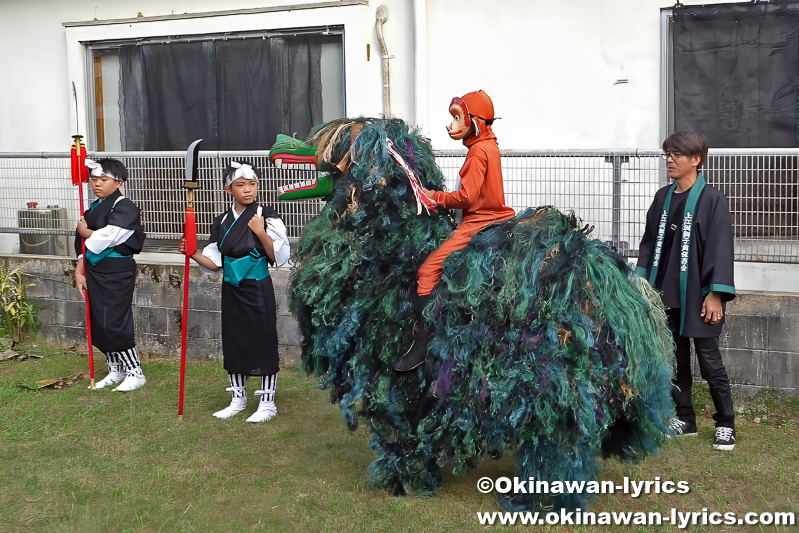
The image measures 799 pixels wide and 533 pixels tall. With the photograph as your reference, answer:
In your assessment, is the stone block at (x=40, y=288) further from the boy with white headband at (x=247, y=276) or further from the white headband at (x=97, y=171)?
the boy with white headband at (x=247, y=276)

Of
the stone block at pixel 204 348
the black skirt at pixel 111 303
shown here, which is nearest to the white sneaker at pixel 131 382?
the black skirt at pixel 111 303

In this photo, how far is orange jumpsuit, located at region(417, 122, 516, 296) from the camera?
436cm

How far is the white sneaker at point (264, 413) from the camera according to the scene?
6.25 m

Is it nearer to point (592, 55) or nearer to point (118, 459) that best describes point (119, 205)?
point (118, 459)

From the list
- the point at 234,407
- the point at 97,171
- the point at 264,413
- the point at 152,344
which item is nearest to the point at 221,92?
the point at 97,171

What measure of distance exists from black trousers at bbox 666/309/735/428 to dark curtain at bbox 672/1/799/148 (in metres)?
2.82

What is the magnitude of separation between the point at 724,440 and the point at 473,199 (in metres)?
2.42

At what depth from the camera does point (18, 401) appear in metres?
6.82

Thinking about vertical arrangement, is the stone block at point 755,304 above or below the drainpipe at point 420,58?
below

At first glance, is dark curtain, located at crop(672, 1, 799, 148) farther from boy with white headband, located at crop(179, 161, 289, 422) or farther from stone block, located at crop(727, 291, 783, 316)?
boy with white headband, located at crop(179, 161, 289, 422)

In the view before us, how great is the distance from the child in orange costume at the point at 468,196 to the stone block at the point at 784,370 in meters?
2.86

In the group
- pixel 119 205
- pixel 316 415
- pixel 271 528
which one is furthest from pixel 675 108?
pixel 271 528

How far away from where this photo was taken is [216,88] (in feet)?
30.6

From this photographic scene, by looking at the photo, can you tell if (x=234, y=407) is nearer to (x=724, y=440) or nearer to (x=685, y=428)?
(x=685, y=428)
